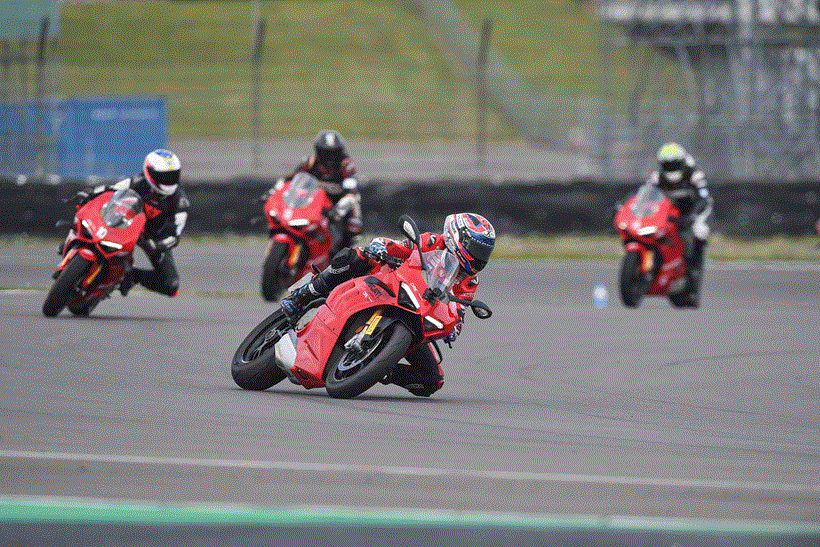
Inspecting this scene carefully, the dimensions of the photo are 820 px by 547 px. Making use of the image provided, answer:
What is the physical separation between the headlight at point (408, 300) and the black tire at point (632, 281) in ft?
21.1

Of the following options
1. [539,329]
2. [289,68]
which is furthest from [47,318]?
[289,68]

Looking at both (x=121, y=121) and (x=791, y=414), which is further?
(x=121, y=121)

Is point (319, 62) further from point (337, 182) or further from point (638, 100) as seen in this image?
point (337, 182)

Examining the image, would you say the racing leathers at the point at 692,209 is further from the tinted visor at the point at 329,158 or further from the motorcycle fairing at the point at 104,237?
the motorcycle fairing at the point at 104,237

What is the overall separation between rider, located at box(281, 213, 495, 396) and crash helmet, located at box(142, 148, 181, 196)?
388 centimetres

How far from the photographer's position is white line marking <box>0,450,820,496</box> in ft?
18.1

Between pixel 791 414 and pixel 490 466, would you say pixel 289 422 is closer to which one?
→ pixel 490 466

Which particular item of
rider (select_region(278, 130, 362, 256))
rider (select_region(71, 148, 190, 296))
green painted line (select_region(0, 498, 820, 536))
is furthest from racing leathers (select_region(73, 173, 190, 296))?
green painted line (select_region(0, 498, 820, 536))

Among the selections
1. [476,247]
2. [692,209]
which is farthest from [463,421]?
[692,209]

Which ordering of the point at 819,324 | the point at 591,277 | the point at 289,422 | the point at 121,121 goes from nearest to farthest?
the point at 289,422 < the point at 819,324 < the point at 591,277 < the point at 121,121

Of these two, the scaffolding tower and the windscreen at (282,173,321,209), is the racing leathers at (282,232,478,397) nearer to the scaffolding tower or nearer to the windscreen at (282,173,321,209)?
the windscreen at (282,173,321,209)

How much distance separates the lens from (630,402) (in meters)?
7.92

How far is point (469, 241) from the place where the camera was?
24.1ft

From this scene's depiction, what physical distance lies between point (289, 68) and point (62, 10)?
12403 mm
